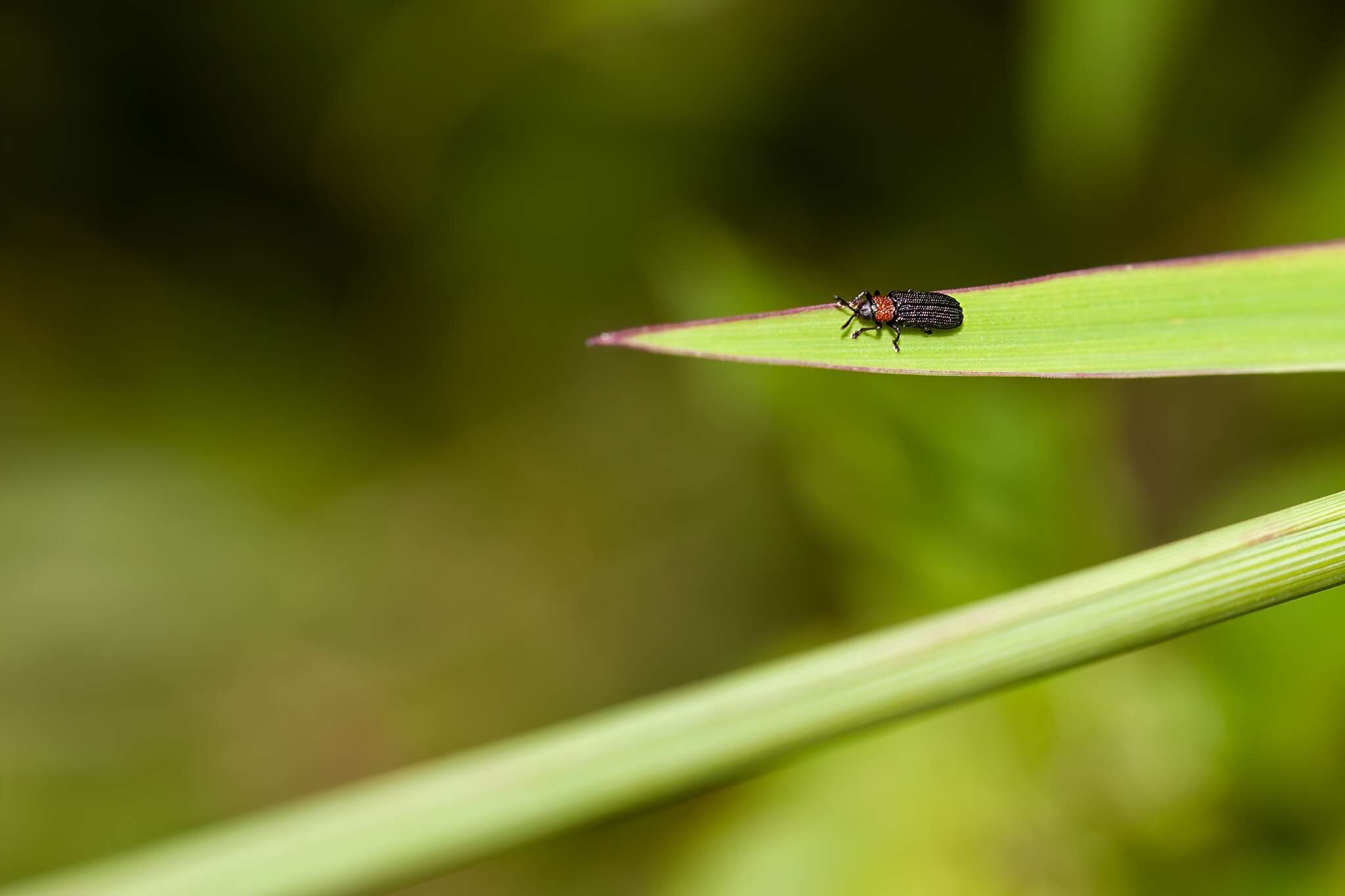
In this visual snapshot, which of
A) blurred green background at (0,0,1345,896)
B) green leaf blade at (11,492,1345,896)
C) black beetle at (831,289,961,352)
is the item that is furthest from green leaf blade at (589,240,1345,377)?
blurred green background at (0,0,1345,896)

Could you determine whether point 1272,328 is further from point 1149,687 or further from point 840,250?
point 840,250

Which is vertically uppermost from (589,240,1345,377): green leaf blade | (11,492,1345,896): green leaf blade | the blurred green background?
the blurred green background

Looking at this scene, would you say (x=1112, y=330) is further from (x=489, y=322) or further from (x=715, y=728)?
(x=489, y=322)

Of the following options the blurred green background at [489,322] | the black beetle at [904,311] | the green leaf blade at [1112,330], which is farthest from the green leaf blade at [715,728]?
the blurred green background at [489,322]

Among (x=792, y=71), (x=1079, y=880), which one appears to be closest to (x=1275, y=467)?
(x=1079, y=880)

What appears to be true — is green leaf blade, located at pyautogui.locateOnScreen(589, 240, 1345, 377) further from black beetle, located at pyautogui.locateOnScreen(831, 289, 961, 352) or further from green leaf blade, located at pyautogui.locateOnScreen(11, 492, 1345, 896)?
green leaf blade, located at pyautogui.locateOnScreen(11, 492, 1345, 896)
